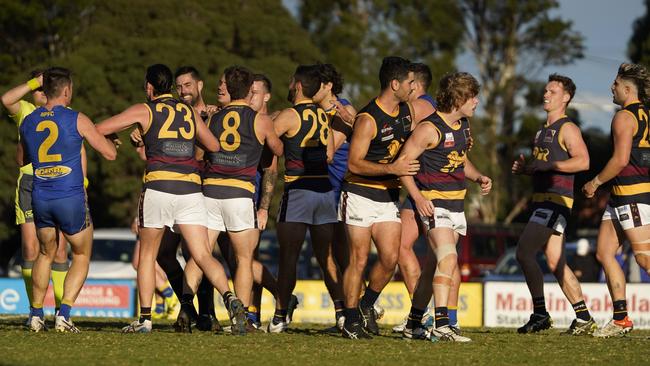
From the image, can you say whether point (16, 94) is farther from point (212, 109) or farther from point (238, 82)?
point (238, 82)

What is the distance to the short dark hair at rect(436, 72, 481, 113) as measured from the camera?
10.8 meters

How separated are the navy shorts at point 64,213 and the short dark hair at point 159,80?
1191 mm

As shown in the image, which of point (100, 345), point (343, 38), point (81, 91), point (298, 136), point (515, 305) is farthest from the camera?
point (343, 38)

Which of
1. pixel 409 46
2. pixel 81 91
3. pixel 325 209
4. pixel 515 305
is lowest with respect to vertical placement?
pixel 515 305

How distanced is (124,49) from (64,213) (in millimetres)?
30037

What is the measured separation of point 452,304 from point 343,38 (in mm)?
41505

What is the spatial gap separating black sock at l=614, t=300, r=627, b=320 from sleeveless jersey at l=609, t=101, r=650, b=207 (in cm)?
96

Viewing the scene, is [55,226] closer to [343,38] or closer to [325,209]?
[325,209]

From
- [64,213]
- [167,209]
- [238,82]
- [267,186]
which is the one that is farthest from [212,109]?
[64,213]

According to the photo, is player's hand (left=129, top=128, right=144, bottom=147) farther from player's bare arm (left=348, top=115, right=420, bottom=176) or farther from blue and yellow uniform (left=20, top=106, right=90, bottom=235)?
player's bare arm (left=348, top=115, right=420, bottom=176)

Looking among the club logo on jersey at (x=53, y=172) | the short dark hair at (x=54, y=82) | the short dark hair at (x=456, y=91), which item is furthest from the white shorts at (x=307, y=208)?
the short dark hair at (x=54, y=82)

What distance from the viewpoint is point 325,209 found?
1195cm

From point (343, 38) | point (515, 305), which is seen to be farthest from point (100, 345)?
point (343, 38)

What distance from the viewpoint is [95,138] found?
1077 centimetres
